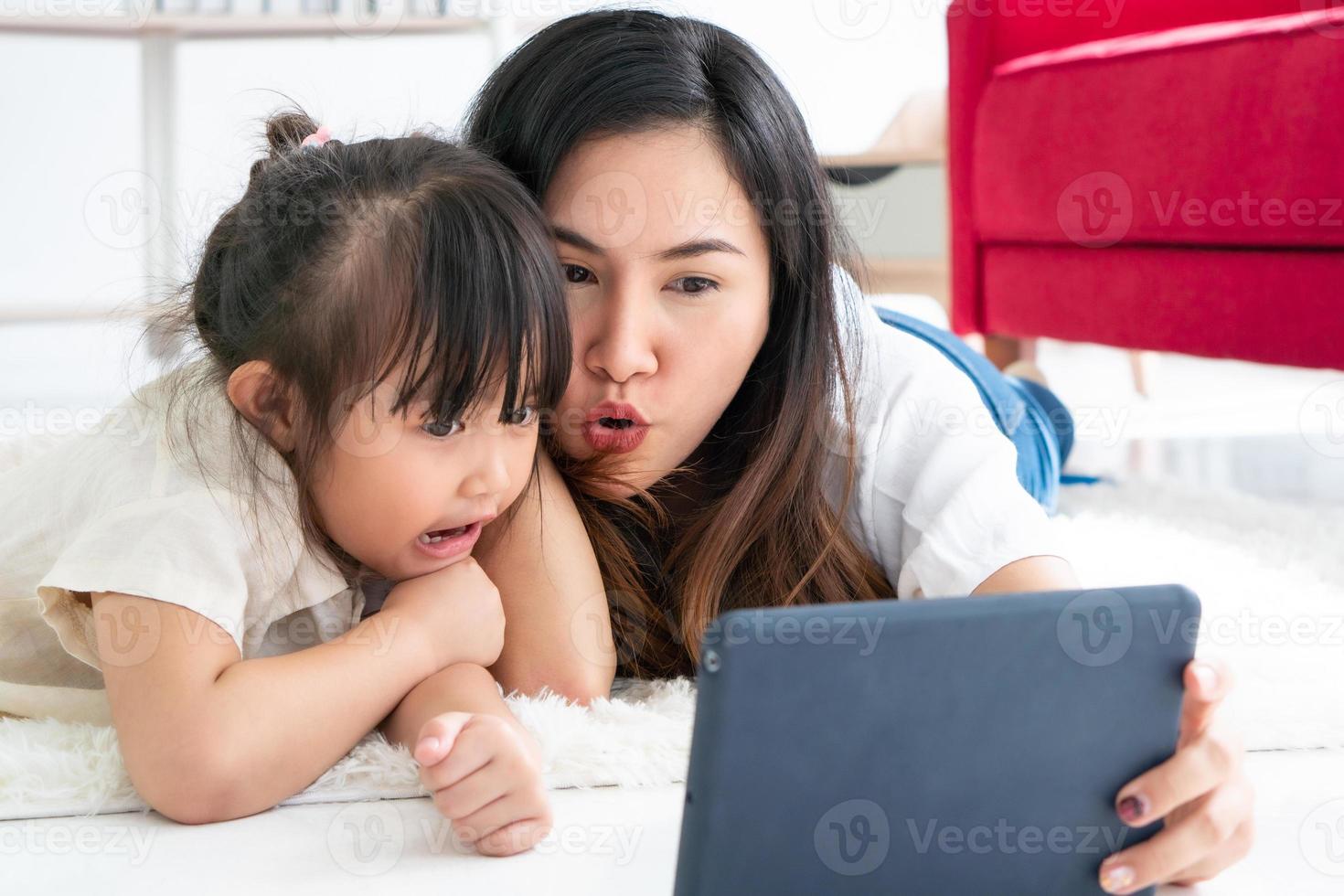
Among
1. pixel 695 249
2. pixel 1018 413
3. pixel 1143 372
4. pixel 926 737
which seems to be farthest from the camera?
pixel 1143 372

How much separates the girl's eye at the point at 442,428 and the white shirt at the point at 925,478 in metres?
0.33

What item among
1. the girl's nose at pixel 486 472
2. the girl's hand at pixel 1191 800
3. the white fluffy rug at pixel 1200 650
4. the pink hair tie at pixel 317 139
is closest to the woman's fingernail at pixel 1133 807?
the girl's hand at pixel 1191 800

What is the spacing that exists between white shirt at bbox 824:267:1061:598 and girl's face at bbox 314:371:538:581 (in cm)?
29

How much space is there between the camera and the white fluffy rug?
72 cm

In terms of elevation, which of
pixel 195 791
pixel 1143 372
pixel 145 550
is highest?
pixel 145 550

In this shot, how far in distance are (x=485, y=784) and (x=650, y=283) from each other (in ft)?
1.14

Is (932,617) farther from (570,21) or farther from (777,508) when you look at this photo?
(570,21)

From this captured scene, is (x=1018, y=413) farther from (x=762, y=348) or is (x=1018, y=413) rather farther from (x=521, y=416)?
(x=521, y=416)

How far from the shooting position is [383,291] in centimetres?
73

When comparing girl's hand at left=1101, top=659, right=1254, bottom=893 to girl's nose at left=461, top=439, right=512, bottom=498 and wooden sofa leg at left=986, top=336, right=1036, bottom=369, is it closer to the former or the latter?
girl's nose at left=461, top=439, right=512, bottom=498

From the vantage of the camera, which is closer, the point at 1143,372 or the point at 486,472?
the point at 486,472

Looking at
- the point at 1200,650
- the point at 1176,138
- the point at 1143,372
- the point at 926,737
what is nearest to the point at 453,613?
the point at 926,737

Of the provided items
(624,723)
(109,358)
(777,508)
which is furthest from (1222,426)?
(109,358)

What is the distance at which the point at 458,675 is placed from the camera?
780 millimetres
